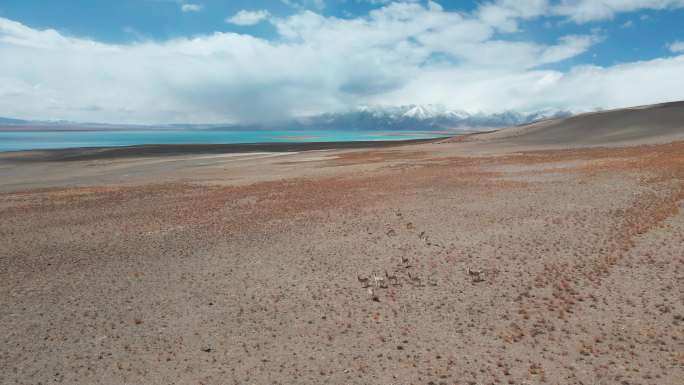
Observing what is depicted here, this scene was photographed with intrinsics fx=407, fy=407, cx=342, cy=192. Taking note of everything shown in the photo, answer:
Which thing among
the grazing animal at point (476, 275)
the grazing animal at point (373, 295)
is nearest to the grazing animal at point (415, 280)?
the grazing animal at point (373, 295)

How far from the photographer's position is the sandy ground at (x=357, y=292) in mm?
7348

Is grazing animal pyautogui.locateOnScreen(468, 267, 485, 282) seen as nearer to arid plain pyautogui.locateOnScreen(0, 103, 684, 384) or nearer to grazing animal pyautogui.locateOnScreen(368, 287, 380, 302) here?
arid plain pyautogui.locateOnScreen(0, 103, 684, 384)

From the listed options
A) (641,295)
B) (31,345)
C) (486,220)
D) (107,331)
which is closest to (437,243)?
(486,220)

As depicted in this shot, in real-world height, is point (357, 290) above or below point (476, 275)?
below

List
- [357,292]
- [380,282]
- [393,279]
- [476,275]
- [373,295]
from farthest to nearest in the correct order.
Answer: [393,279] < [476,275] < [380,282] < [357,292] < [373,295]

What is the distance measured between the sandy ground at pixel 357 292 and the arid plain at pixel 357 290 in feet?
0.16

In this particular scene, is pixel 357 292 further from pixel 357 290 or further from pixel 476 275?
pixel 476 275

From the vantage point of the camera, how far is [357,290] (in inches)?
420

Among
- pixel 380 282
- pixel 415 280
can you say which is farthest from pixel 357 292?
pixel 415 280

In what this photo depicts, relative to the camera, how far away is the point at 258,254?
45.8 feet

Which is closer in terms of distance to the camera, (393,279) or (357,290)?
(357,290)

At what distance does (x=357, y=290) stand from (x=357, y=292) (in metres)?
0.13

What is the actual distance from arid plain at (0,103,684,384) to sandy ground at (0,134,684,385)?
0.05 metres

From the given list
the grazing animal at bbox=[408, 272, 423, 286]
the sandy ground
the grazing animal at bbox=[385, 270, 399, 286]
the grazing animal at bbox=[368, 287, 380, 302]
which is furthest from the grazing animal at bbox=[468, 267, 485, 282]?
the grazing animal at bbox=[368, 287, 380, 302]
